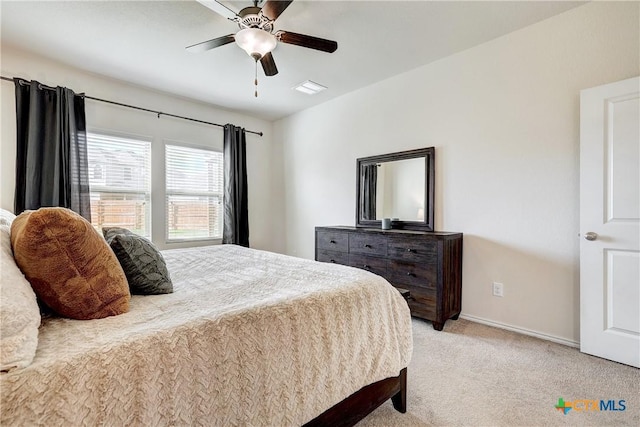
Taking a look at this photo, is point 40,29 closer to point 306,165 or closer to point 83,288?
point 83,288

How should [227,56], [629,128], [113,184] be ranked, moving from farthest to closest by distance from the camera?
1. [113,184]
2. [227,56]
3. [629,128]

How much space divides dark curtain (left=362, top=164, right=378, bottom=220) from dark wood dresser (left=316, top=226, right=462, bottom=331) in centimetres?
53

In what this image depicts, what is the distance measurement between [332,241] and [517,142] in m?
2.12

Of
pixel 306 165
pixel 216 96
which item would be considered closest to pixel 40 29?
pixel 216 96

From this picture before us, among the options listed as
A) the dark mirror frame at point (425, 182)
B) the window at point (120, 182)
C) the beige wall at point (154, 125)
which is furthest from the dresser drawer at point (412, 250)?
the window at point (120, 182)

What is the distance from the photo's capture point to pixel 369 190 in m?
3.78

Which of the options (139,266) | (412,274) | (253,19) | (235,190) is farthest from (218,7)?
(235,190)

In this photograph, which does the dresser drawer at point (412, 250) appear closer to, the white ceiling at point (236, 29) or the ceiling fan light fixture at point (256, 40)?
the white ceiling at point (236, 29)

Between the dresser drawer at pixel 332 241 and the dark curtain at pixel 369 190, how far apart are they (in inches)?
19.9

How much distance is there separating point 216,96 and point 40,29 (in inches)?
70.5

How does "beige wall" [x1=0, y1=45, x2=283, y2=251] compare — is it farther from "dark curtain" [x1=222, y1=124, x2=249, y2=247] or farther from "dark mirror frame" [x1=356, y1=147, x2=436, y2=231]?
"dark mirror frame" [x1=356, y1=147, x2=436, y2=231]

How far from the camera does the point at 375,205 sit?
146 inches

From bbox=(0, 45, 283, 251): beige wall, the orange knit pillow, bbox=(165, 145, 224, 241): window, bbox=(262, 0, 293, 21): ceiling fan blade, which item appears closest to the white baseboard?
the orange knit pillow

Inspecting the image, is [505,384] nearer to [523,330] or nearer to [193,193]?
[523,330]
